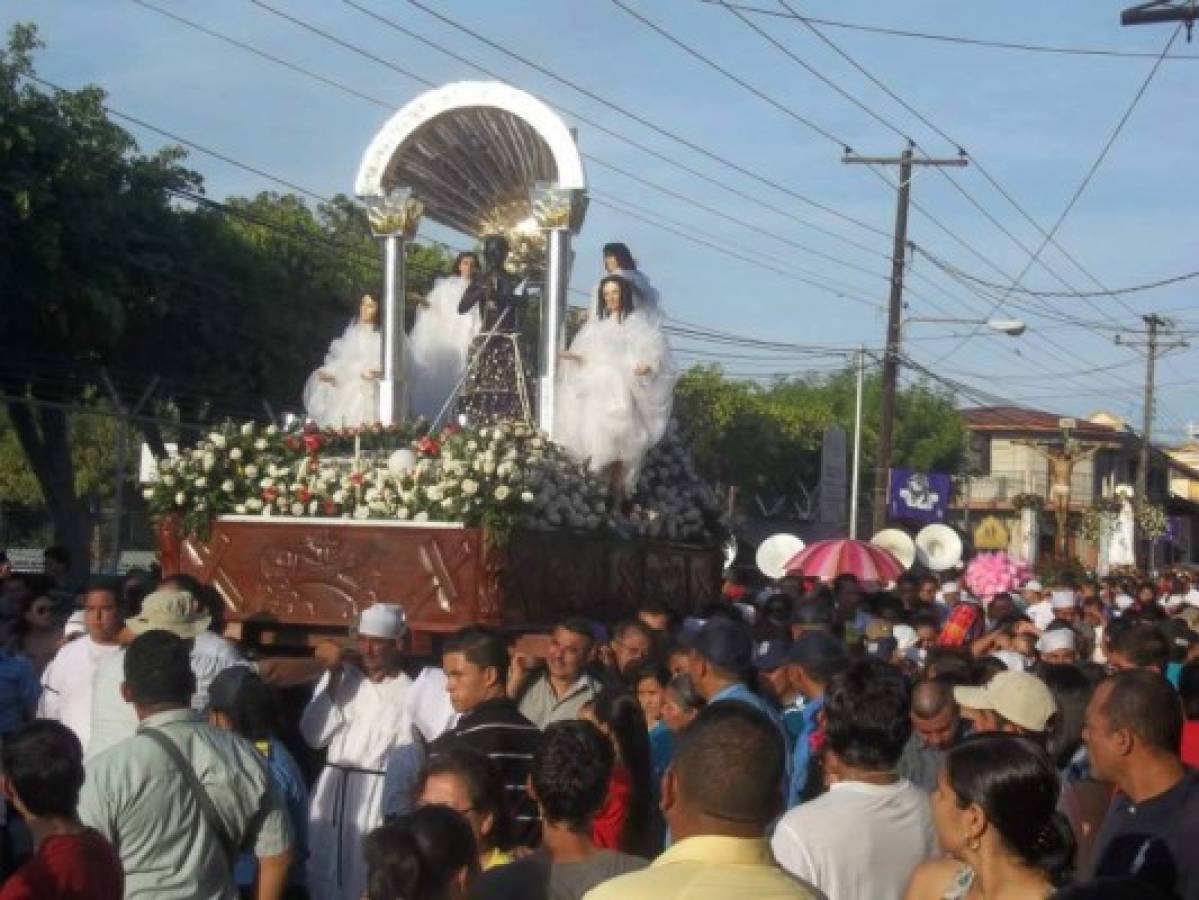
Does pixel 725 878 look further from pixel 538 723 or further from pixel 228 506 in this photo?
pixel 228 506

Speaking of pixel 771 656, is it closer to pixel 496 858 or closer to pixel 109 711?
pixel 109 711

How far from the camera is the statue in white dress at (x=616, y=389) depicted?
13.8 m

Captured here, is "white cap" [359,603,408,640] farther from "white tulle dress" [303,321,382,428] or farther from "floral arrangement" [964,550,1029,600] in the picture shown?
"floral arrangement" [964,550,1029,600]

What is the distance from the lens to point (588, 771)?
16.5 ft

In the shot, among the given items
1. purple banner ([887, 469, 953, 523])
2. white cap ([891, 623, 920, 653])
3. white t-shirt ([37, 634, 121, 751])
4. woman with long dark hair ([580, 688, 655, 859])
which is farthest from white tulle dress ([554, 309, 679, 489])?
purple banner ([887, 469, 953, 523])

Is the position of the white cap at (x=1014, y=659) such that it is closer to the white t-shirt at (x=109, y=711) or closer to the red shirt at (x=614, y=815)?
the red shirt at (x=614, y=815)

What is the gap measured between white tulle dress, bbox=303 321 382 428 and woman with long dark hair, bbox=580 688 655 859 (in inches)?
329

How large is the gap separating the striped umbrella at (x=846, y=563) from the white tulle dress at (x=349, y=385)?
4.88 meters

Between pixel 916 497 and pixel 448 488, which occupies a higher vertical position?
pixel 916 497

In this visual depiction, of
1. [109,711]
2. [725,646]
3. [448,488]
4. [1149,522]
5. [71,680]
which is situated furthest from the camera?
[1149,522]

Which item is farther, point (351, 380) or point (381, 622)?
point (351, 380)

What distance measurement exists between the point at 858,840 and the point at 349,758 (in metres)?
4.18

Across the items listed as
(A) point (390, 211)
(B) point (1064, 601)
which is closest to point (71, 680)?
(A) point (390, 211)

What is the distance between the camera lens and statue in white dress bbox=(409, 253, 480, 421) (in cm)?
1553
